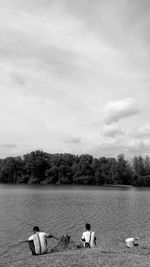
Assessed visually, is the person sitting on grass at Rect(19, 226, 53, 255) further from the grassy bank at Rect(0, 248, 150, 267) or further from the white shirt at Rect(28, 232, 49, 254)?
the grassy bank at Rect(0, 248, 150, 267)

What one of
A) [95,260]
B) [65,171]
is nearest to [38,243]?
[95,260]

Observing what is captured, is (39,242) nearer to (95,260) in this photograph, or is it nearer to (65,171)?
(95,260)

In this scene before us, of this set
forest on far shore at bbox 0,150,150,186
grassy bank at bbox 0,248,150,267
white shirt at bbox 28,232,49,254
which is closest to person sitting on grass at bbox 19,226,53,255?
white shirt at bbox 28,232,49,254

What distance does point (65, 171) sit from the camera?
132000 millimetres

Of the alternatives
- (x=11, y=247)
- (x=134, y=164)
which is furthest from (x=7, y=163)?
(x=11, y=247)

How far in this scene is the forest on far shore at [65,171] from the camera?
13062cm

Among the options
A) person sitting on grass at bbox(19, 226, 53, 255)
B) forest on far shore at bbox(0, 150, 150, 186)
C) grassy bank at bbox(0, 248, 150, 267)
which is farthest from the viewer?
forest on far shore at bbox(0, 150, 150, 186)

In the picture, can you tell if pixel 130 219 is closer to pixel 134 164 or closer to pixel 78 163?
pixel 78 163

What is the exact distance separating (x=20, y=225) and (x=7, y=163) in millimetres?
109808

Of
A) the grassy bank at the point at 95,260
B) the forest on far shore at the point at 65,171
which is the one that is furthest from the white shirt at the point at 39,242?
the forest on far shore at the point at 65,171

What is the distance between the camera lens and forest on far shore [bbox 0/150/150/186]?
13062 centimetres

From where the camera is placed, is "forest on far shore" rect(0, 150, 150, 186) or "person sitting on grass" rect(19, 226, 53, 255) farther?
"forest on far shore" rect(0, 150, 150, 186)

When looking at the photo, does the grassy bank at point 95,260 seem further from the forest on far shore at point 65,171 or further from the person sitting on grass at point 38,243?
the forest on far shore at point 65,171

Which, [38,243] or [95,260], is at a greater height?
[38,243]
